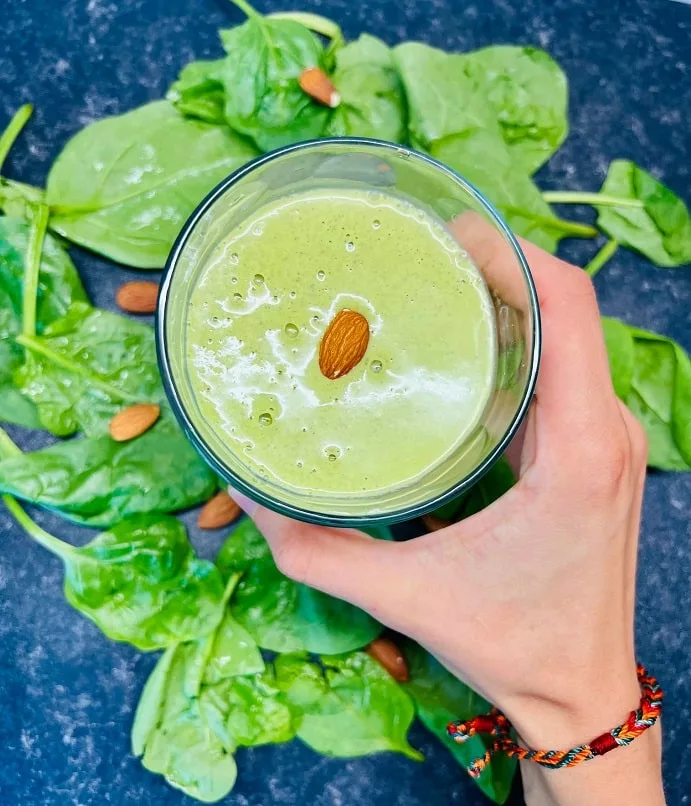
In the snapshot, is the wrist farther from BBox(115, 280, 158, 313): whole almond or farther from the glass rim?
BBox(115, 280, 158, 313): whole almond

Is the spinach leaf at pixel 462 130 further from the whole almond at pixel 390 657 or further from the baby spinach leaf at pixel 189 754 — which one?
the baby spinach leaf at pixel 189 754

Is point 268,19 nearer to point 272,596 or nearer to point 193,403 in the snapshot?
point 193,403

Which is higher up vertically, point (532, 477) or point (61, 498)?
point (532, 477)

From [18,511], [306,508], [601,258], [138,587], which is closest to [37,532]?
[18,511]

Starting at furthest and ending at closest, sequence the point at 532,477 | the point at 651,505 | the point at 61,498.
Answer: the point at 651,505, the point at 61,498, the point at 532,477

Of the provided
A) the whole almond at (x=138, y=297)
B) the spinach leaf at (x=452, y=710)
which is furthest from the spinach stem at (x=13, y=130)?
the spinach leaf at (x=452, y=710)

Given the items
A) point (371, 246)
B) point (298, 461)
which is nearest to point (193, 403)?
point (298, 461)

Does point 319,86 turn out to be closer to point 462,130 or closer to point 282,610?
point 462,130
